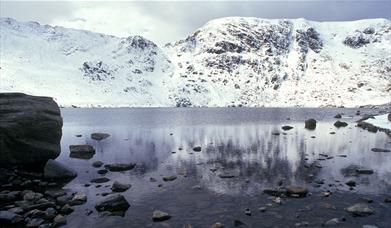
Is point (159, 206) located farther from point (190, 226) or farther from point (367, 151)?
point (367, 151)

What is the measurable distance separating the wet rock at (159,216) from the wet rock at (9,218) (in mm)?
6697

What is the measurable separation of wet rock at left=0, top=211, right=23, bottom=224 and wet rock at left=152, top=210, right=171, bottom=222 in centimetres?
670

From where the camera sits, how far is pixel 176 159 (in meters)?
36.8

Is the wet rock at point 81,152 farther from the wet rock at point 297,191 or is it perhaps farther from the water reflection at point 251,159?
the wet rock at point 297,191

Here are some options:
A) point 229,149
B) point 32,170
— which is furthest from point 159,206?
point 229,149

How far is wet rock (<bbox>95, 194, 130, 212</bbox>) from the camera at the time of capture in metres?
20.8

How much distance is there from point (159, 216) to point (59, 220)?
200 inches

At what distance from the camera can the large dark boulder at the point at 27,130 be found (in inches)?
1164

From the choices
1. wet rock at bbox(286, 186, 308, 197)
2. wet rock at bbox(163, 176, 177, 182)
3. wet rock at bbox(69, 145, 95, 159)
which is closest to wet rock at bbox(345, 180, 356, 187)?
wet rock at bbox(286, 186, 308, 197)

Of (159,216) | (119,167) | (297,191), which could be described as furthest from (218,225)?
(119,167)

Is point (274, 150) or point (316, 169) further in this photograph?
point (274, 150)

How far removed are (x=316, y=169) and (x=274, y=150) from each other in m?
11.3

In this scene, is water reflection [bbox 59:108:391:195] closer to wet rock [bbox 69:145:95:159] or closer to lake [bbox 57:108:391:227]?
lake [bbox 57:108:391:227]

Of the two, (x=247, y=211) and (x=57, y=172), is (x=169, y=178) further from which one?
(x=247, y=211)
